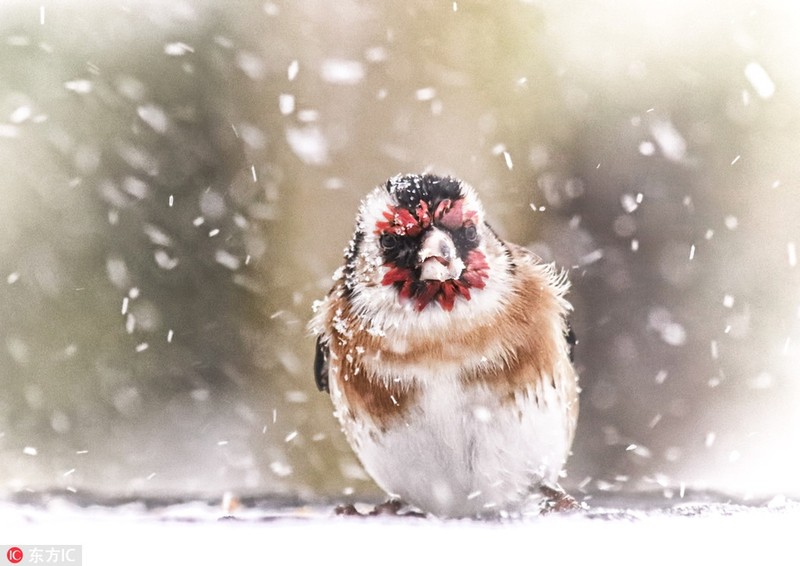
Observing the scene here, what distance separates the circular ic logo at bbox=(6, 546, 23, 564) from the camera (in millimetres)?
1296

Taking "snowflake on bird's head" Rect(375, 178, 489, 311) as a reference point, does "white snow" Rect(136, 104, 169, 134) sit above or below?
above

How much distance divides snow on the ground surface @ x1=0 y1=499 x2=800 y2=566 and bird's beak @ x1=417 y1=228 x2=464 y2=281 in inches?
15.2

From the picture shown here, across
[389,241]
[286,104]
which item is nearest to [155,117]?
[286,104]

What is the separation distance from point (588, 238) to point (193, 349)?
120cm

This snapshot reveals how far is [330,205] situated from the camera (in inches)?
92.2

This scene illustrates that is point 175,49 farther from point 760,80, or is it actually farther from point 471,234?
point 760,80

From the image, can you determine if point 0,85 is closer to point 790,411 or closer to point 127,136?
point 127,136

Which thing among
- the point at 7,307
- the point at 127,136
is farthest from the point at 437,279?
the point at 7,307

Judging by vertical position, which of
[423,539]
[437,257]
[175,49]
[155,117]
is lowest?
[423,539]

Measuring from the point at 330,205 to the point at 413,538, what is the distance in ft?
4.33

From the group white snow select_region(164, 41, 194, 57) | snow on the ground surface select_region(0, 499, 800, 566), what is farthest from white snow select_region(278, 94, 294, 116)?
snow on the ground surface select_region(0, 499, 800, 566)

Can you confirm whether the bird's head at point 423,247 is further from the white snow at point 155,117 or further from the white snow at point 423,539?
the white snow at point 155,117

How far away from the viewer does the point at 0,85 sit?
240 cm

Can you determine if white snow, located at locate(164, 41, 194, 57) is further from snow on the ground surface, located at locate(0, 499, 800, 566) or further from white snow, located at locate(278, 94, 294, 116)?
snow on the ground surface, located at locate(0, 499, 800, 566)
